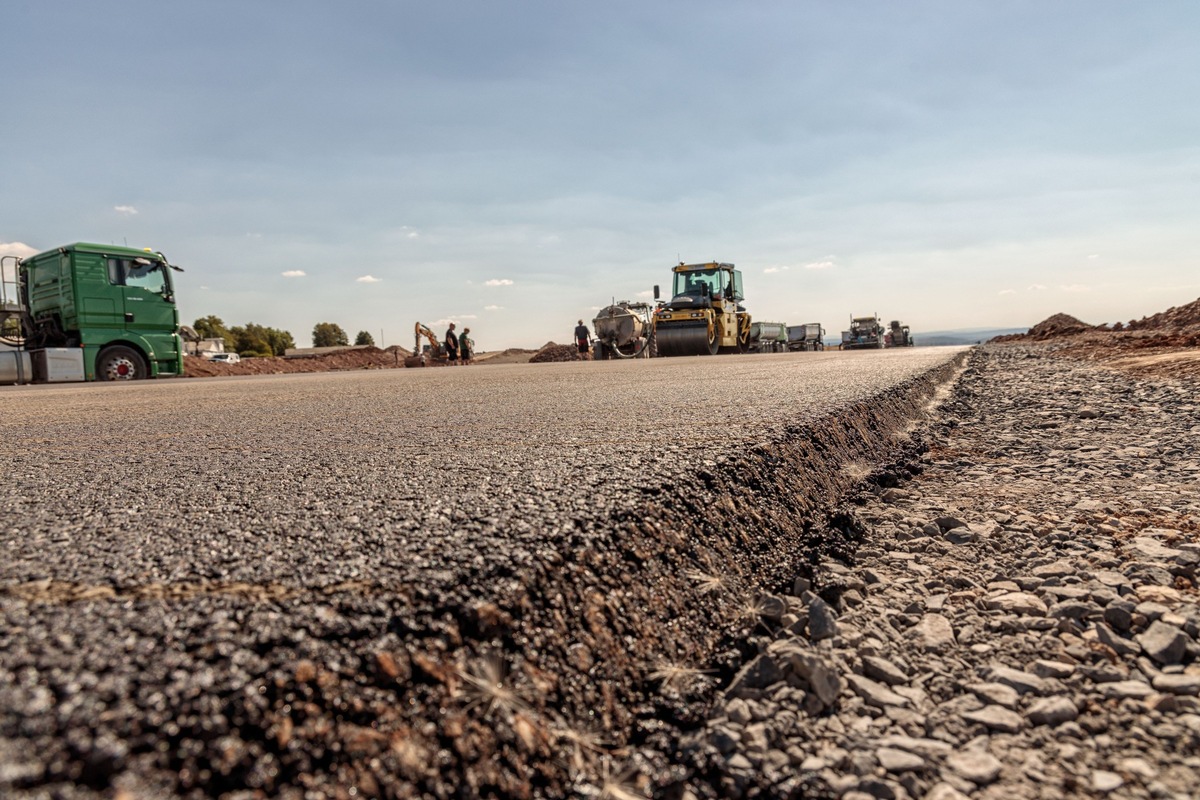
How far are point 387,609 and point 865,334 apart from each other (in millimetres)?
44808

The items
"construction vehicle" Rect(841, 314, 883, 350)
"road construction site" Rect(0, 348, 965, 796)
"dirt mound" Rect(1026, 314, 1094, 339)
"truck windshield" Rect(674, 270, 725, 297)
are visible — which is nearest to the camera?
"road construction site" Rect(0, 348, 965, 796)

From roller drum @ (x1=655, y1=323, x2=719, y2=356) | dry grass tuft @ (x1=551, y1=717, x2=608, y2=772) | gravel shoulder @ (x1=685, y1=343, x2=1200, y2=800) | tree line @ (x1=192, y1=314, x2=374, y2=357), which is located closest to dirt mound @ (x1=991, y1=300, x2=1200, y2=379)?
gravel shoulder @ (x1=685, y1=343, x2=1200, y2=800)

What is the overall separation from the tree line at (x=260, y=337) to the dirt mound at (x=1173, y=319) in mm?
58099

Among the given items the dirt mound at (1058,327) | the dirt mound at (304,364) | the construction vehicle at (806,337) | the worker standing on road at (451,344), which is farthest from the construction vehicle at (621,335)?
the construction vehicle at (806,337)

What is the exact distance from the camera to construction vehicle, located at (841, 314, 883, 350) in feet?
138

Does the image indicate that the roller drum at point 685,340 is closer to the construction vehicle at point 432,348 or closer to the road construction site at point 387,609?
the construction vehicle at point 432,348

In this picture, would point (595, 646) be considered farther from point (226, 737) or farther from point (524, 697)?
point (226, 737)

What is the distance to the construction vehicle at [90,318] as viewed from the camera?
13742mm

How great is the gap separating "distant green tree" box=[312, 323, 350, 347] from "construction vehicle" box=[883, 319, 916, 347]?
5063 cm

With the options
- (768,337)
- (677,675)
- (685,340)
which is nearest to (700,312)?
(685,340)

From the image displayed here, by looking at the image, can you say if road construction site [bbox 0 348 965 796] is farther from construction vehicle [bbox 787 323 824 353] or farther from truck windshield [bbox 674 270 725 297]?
construction vehicle [bbox 787 323 824 353]

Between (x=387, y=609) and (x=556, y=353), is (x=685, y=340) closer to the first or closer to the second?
(x=556, y=353)

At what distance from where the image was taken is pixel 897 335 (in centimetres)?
4922

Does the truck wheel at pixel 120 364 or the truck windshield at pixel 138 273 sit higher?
the truck windshield at pixel 138 273
